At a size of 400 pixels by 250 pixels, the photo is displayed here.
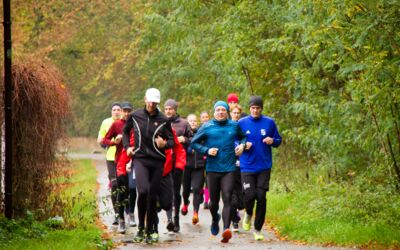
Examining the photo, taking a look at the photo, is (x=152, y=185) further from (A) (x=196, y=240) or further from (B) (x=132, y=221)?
(B) (x=132, y=221)

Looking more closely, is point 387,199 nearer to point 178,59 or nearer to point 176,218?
point 176,218

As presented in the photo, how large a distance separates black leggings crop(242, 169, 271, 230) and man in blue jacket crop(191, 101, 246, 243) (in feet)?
1.56

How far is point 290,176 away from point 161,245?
28.9 feet

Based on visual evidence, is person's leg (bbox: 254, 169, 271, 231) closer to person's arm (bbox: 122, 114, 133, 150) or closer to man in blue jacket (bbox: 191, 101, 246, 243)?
man in blue jacket (bbox: 191, 101, 246, 243)

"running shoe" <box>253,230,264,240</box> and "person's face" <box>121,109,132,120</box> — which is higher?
"person's face" <box>121,109,132,120</box>

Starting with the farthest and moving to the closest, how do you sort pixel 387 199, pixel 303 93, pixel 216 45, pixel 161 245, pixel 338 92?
pixel 216 45 → pixel 303 93 → pixel 338 92 → pixel 387 199 → pixel 161 245

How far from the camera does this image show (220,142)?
44.6 ft

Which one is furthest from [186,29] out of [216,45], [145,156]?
[145,156]

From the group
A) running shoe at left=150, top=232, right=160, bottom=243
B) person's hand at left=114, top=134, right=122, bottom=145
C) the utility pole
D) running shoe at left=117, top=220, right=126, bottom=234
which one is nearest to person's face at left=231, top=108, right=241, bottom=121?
person's hand at left=114, top=134, right=122, bottom=145

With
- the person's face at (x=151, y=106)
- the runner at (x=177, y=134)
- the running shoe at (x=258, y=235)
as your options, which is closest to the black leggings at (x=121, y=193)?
the runner at (x=177, y=134)

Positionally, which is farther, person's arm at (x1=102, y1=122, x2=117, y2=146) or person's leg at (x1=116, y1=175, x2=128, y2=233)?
person's arm at (x1=102, y1=122, x2=117, y2=146)

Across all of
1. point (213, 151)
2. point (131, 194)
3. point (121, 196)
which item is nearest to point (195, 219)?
point (131, 194)

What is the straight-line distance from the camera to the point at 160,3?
1328 inches

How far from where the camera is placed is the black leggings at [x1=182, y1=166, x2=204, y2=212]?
16.5 metres
